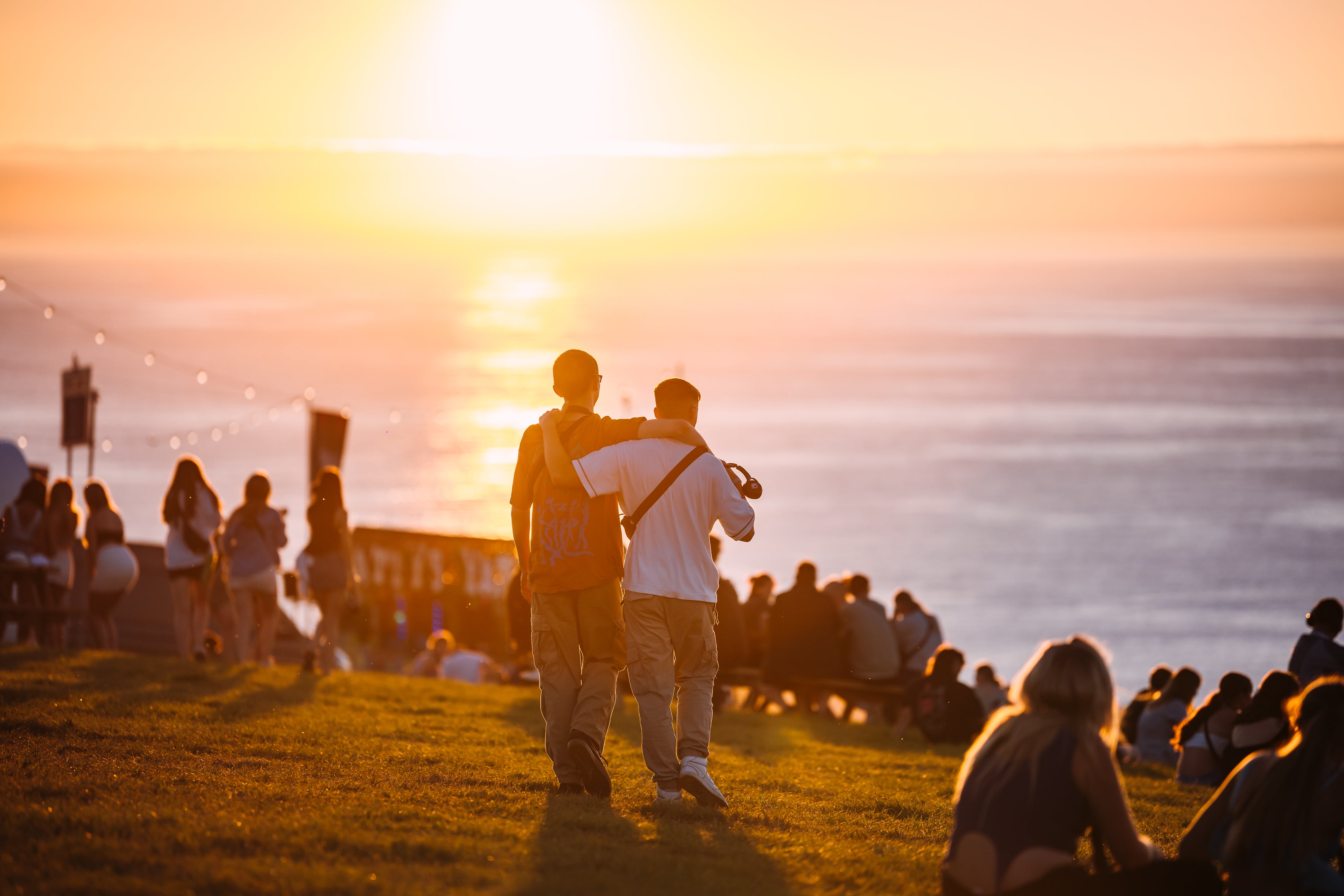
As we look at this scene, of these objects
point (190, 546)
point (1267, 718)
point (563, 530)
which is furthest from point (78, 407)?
point (1267, 718)

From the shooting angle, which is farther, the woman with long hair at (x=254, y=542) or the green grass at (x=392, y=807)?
the woman with long hair at (x=254, y=542)

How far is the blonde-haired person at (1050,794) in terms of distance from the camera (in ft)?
12.9

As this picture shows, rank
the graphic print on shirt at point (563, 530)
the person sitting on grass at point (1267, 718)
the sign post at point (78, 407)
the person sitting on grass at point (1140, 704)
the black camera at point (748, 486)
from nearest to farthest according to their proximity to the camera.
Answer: the black camera at point (748, 486), the graphic print on shirt at point (563, 530), the person sitting on grass at point (1267, 718), the person sitting on grass at point (1140, 704), the sign post at point (78, 407)

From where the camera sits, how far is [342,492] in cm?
1093

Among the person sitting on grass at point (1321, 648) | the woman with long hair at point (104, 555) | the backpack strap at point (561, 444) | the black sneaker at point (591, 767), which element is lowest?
the black sneaker at point (591, 767)

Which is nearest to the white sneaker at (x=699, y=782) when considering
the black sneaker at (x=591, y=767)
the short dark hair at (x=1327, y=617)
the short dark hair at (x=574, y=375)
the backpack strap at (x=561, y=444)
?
the black sneaker at (x=591, y=767)

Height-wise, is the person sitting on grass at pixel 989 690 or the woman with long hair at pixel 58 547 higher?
the woman with long hair at pixel 58 547

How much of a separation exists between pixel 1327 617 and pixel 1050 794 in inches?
238

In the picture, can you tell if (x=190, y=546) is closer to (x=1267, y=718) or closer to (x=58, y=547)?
(x=58, y=547)

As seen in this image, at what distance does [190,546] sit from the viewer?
430 inches

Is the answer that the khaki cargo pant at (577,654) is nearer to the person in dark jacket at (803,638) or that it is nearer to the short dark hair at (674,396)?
the short dark hair at (674,396)

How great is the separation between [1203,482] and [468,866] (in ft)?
379

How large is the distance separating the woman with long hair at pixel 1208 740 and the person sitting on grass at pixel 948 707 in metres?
1.77

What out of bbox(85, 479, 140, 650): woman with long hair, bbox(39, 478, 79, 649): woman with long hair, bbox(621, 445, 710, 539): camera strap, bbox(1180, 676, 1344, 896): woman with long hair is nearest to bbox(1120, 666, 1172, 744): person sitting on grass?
bbox(621, 445, 710, 539): camera strap
